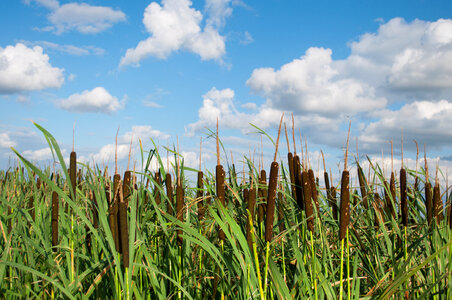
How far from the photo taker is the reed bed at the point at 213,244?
246 cm

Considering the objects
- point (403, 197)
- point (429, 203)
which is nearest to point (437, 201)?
point (429, 203)

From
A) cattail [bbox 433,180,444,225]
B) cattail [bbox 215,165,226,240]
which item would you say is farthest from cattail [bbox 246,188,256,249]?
cattail [bbox 433,180,444,225]

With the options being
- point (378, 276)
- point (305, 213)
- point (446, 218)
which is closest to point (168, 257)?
point (305, 213)

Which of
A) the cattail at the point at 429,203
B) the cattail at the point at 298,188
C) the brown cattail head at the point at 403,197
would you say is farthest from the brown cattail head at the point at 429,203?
the cattail at the point at 298,188

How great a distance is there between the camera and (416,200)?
439cm

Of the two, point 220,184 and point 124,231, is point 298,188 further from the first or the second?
point 124,231

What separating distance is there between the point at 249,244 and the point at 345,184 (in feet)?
2.79

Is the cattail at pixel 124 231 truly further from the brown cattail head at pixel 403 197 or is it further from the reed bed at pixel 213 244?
the brown cattail head at pixel 403 197

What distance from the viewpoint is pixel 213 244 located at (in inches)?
118

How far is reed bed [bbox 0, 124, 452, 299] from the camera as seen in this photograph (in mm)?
2457

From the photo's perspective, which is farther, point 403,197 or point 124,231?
point 403,197

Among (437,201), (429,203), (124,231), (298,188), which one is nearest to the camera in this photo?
(124,231)

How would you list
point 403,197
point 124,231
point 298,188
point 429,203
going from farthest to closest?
point 403,197 → point 429,203 → point 298,188 → point 124,231

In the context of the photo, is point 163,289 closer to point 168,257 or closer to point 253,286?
point 168,257
